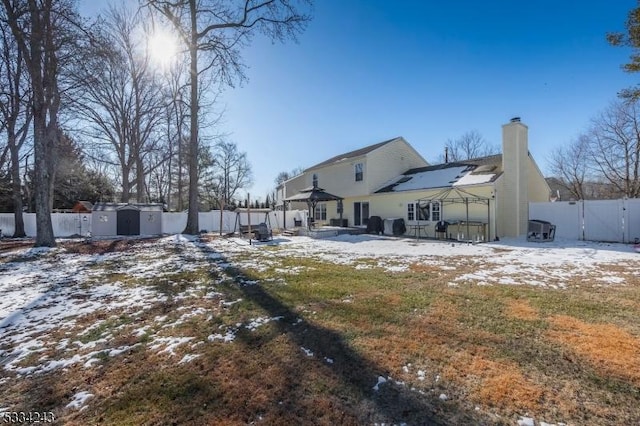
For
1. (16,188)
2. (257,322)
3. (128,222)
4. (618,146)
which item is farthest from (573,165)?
(16,188)

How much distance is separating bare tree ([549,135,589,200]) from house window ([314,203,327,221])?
23017mm

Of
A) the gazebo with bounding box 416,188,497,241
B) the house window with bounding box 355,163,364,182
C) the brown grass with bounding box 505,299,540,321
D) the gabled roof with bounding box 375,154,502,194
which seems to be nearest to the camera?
the brown grass with bounding box 505,299,540,321

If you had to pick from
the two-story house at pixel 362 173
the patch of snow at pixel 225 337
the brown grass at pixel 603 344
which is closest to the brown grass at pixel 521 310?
the brown grass at pixel 603 344

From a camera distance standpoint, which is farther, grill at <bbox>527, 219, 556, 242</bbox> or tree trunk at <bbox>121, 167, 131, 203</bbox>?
tree trunk at <bbox>121, 167, 131, 203</bbox>

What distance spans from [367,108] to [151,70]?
1561 centimetres

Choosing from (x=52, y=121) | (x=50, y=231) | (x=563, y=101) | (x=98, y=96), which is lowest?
(x=50, y=231)

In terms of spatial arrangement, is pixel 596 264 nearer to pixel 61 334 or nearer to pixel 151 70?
pixel 61 334

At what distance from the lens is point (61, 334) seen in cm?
388

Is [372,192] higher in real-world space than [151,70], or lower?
lower

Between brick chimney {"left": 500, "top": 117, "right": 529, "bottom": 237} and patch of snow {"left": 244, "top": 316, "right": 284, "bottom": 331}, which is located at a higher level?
brick chimney {"left": 500, "top": 117, "right": 529, "bottom": 237}

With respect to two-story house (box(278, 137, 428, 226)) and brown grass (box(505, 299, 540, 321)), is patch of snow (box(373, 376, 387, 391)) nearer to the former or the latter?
brown grass (box(505, 299, 540, 321))

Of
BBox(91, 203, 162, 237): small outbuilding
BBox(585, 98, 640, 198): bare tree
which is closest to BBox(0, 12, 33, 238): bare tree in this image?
BBox(91, 203, 162, 237): small outbuilding

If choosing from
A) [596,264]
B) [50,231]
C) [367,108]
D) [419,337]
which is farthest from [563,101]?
[50,231]

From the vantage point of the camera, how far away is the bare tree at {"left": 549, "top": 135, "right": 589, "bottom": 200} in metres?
26.5
